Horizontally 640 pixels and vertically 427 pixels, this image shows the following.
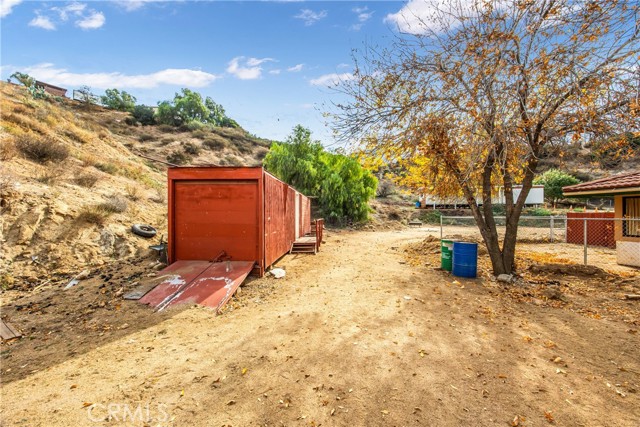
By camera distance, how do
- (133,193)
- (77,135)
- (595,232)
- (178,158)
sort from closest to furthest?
(133,193) → (595,232) → (77,135) → (178,158)

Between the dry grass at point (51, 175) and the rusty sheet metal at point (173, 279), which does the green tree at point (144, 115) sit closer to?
the dry grass at point (51, 175)

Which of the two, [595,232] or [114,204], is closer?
[114,204]

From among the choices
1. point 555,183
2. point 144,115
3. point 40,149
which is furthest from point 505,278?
point 144,115

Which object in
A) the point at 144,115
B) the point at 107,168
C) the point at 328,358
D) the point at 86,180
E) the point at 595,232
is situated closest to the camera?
the point at 328,358

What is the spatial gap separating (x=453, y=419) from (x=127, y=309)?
5.15 metres

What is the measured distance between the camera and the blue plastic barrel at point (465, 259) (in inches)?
291

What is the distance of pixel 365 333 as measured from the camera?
4.22m

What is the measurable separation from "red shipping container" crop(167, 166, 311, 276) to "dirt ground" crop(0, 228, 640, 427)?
114cm

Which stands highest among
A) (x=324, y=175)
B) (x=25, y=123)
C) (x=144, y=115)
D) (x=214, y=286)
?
(x=144, y=115)

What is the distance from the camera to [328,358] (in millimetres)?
3506

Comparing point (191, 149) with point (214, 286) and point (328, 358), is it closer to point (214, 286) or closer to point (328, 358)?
point (214, 286)

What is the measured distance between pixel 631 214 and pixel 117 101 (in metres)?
54.2

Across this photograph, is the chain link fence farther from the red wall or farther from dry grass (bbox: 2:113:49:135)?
dry grass (bbox: 2:113:49:135)

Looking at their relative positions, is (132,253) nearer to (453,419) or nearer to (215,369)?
(215,369)
